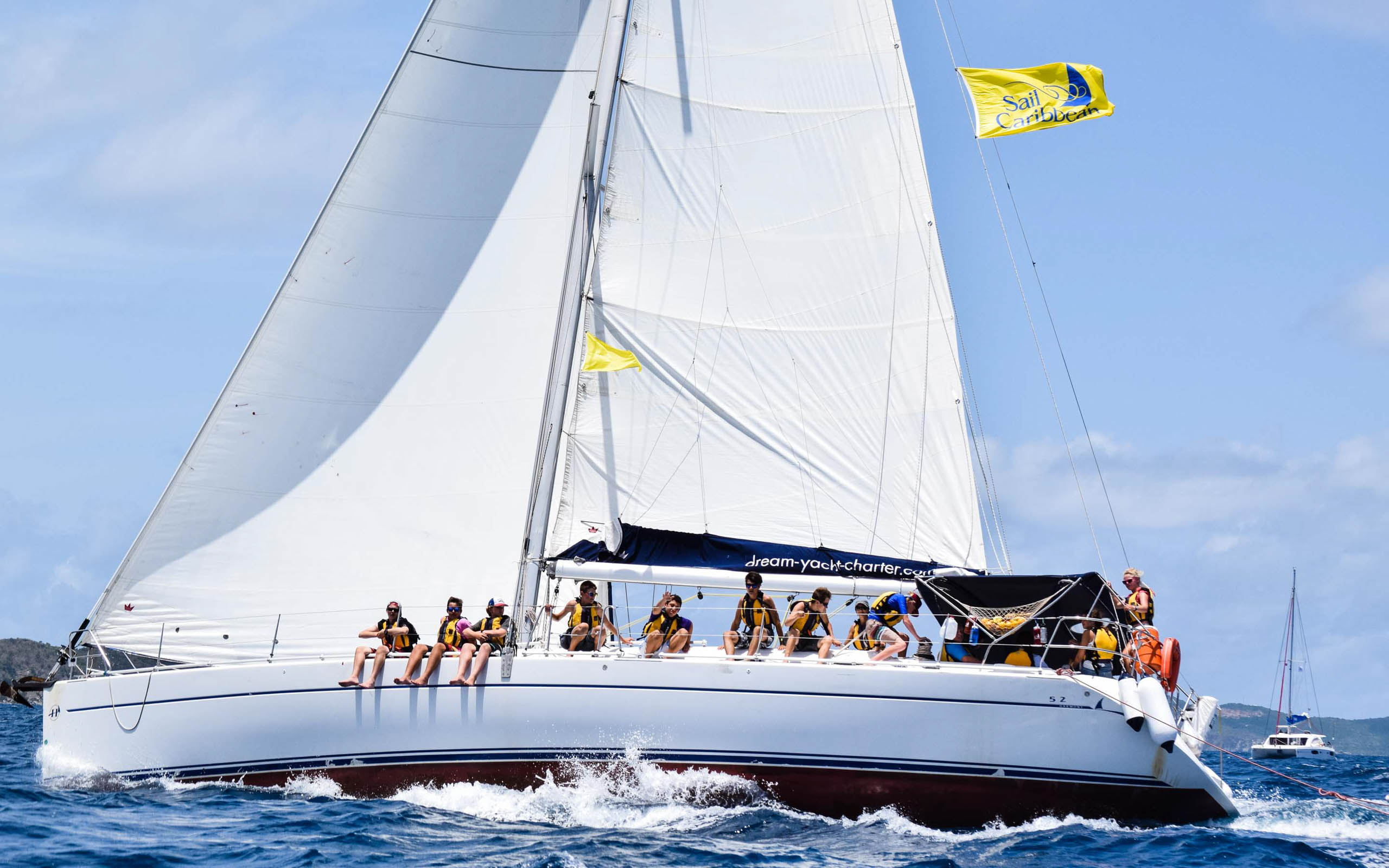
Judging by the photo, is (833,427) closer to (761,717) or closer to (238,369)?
(761,717)

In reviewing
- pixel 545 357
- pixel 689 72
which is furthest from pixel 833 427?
pixel 689 72

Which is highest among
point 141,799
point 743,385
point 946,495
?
point 743,385

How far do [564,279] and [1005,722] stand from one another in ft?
21.5

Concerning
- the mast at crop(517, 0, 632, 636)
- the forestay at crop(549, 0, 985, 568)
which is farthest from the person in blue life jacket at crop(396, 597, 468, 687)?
the forestay at crop(549, 0, 985, 568)

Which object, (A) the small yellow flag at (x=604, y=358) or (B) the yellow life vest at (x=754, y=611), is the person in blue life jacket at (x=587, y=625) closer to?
(B) the yellow life vest at (x=754, y=611)

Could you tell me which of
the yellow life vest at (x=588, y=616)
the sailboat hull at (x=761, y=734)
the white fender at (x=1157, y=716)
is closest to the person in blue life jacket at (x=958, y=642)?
the sailboat hull at (x=761, y=734)

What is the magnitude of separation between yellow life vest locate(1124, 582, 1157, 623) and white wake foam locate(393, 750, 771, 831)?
160 inches

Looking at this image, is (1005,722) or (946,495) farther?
(946,495)

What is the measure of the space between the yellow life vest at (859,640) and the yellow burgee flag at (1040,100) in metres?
5.74

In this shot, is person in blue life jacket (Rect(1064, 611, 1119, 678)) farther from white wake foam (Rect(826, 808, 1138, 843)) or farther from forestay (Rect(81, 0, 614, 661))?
forestay (Rect(81, 0, 614, 661))

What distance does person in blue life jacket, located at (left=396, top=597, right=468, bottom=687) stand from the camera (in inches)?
538

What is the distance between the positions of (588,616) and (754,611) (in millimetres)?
1714

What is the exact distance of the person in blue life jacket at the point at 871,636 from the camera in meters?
13.9

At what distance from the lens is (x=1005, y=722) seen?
507 inches
